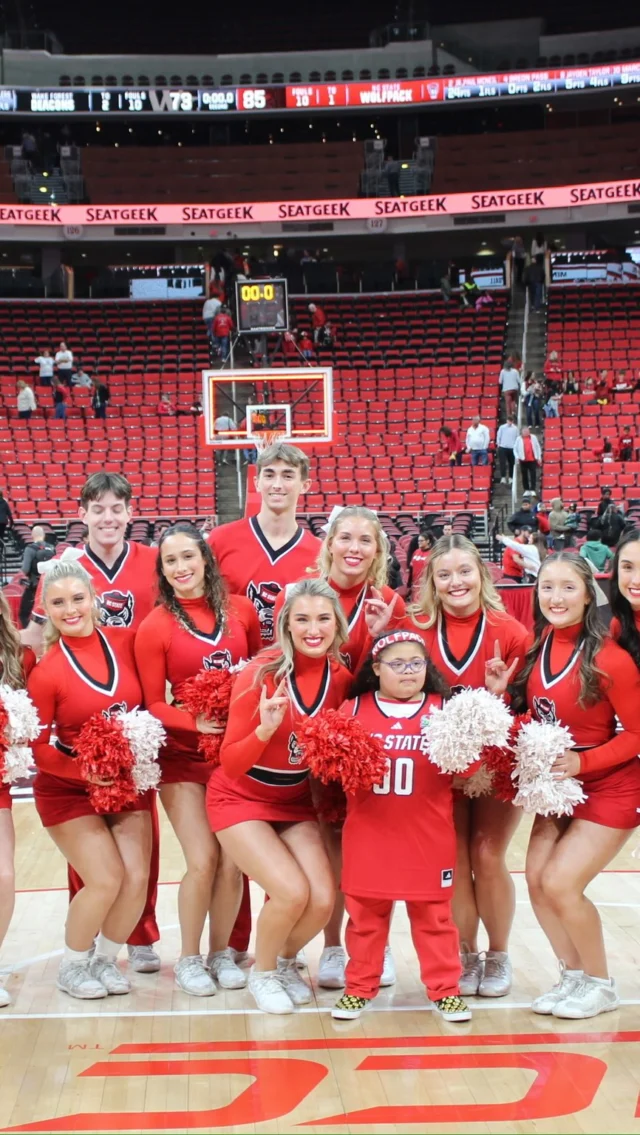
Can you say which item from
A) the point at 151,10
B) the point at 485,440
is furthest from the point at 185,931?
the point at 151,10

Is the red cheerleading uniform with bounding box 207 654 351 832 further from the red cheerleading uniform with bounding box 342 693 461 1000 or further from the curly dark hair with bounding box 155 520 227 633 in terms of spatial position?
the curly dark hair with bounding box 155 520 227 633

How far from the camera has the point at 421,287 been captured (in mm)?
23938

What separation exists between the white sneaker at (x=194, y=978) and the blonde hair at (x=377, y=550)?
1.52 m

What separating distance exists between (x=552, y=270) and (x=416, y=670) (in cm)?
2239

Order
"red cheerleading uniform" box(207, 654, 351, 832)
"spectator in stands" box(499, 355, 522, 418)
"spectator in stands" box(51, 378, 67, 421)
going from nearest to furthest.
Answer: "red cheerleading uniform" box(207, 654, 351, 832)
"spectator in stands" box(499, 355, 522, 418)
"spectator in stands" box(51, 378, 67, 421)

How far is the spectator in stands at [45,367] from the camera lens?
19.8 m

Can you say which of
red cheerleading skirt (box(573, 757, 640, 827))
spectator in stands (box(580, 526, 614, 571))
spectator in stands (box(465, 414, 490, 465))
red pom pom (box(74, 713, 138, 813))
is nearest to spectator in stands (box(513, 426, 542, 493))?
spectator in stands (box(465, 414, 490, 465))

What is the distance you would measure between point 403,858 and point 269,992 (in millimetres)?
714

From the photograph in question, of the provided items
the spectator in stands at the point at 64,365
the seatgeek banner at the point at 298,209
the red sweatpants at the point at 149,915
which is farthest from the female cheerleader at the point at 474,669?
the seatgeek banner at the point at 298,209

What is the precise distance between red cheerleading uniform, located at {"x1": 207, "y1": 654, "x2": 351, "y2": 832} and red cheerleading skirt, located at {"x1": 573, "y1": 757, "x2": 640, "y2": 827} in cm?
93

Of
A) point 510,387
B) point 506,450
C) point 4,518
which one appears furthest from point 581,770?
point 510,387

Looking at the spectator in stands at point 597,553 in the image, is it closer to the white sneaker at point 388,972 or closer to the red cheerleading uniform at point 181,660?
the white sneaker at point 388,972

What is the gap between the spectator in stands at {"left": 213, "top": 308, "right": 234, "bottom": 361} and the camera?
811 inches

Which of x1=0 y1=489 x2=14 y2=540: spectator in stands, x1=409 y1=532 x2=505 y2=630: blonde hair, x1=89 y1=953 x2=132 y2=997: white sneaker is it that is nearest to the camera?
x1=409 y1=532 x2=505 y2=630: blonde hair
